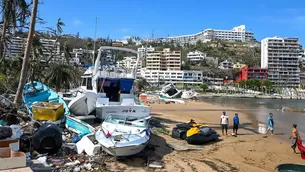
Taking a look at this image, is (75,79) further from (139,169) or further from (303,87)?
(303,87)

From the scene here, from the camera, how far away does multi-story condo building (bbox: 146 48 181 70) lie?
513 feet

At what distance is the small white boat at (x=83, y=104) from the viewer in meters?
13.2

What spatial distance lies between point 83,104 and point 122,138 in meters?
4.23

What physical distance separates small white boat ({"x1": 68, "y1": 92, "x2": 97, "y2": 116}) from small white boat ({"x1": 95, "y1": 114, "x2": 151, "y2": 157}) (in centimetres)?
230

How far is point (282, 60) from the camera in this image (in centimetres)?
15575

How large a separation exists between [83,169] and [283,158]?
8.46 m

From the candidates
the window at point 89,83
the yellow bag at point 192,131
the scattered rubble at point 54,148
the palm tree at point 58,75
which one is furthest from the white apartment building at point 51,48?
the yellow bag at point 192,131

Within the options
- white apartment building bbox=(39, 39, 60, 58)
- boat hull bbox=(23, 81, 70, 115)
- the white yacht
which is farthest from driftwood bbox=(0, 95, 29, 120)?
white apartment building bbox=(39, 39, 60, 58)

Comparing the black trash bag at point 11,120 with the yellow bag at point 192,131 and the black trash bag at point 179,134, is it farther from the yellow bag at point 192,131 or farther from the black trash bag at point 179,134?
the yellow bag at point 192,131

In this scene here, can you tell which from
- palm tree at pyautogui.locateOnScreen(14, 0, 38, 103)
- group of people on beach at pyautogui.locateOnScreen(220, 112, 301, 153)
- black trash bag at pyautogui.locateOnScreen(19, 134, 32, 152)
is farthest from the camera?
group of people on beach at pyautogui.locateOnScreen(220, 112, 301, 153)

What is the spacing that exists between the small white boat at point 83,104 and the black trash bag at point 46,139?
154 inches

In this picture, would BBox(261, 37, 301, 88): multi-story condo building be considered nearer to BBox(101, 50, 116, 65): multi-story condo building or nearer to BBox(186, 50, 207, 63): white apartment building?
BBox(186, 50, 207, 63): white apartment building

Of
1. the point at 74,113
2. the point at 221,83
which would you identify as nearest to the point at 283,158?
the point at 74,113

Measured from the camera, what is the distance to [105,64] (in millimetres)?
16344
